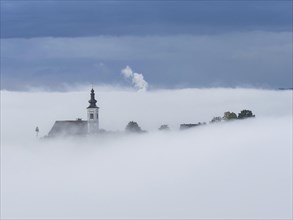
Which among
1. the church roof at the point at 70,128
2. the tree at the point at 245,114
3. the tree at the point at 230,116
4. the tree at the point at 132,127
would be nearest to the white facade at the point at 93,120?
the church roof at the point at 70,128

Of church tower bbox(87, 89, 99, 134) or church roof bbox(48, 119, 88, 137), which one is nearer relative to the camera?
church tower bbox(87, 89, 99, 134)

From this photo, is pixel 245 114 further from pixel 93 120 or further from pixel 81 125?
pixel 81 125

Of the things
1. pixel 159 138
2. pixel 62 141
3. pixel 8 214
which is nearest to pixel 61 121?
pixel 62 141

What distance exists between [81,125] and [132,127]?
9.23 m

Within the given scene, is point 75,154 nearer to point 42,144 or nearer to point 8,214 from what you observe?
point 42,144

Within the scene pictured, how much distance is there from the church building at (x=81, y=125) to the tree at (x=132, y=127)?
5743 mm

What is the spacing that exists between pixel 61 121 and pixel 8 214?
45.0 metres

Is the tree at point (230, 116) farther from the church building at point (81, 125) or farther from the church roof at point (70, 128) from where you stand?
the church roof at point (70, 128)

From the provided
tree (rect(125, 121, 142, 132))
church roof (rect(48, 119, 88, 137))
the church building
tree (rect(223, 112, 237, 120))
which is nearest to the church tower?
the church building

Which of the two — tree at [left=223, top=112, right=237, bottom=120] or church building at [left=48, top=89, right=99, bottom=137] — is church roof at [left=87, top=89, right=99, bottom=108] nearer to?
church building at [left=48, top=89, right=99, bottom=137]

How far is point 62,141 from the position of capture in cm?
15025

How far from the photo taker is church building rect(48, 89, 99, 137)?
148625 millimetres

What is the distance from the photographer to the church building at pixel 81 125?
14862cm

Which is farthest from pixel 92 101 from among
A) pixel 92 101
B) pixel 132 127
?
pixel 132 127
